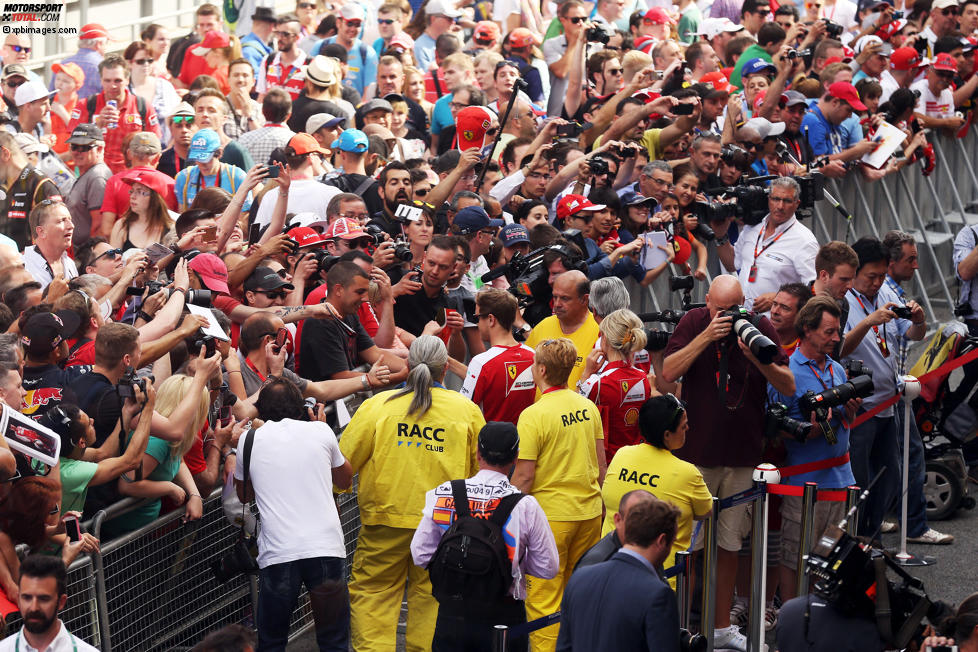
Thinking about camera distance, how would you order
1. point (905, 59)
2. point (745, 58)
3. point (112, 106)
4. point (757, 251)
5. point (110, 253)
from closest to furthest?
point (110, 253)
point (757, 251)
point (112, 106)
point (745, 58)
point (905, 59)

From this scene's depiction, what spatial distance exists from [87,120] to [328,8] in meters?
5.19

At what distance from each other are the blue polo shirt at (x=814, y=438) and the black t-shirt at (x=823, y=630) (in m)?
2.49

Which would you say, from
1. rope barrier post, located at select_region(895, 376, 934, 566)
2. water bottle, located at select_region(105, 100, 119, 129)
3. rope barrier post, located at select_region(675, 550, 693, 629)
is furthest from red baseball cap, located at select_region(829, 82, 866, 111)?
rope barrier post, located at select_region(675, 550, 693, 629)

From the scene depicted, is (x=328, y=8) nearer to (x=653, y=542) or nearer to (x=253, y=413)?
(x=253, y=413)

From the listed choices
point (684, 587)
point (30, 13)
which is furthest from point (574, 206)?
point (30, 13)

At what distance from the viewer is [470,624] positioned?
6.69m

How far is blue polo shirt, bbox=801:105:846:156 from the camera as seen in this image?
1332 centimetres

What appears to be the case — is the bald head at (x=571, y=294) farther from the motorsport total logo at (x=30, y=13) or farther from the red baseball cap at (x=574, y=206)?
the motorsport total logo at (x=30, y=13)

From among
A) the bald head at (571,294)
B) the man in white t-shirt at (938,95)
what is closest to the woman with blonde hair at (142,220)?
the bald head at (571,294)

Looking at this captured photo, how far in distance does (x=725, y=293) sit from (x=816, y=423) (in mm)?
900

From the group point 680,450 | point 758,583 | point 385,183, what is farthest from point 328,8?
point 758,583

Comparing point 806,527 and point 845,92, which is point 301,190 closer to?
point 806,527

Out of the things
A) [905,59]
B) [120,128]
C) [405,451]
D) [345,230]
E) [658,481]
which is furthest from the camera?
[905,59]

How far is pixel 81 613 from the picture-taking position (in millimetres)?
6691
